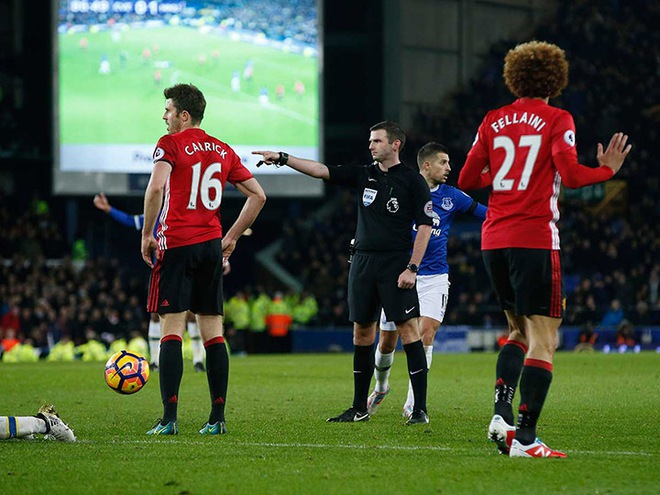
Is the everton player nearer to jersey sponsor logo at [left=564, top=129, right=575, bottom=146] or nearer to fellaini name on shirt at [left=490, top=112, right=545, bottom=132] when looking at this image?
fellaini name on shirt at [left=490, top=112, right=545, bottom=132]

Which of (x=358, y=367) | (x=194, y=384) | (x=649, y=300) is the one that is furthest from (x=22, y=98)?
(x=358, y=367)

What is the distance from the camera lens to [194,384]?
1295 centimetres

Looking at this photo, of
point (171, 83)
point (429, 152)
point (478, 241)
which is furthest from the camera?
point (478, 241)

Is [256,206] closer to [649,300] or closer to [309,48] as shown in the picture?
[649,300]

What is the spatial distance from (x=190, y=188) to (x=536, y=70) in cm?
238

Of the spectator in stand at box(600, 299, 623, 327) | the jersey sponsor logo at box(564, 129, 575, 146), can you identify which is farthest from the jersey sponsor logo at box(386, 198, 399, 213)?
the spectator in stand at box(600, 299, 623, 327)

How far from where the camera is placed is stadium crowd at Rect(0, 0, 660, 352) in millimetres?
25984

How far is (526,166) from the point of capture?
6.30m

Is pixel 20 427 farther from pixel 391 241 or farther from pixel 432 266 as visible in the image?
pixel 432 266

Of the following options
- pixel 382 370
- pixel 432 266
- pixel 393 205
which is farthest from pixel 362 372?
pixel 432 266

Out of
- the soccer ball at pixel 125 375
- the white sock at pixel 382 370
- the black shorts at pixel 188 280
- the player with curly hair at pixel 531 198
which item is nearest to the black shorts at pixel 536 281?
the player with curly hair at pixel 531 198

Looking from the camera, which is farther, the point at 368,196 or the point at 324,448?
the point at 368,196

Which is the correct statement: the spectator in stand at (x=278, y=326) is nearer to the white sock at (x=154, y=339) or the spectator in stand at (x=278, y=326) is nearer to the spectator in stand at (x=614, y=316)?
the spectator in stand at (x=614, y=316)

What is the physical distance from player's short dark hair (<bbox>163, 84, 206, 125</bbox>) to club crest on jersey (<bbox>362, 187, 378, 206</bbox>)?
1366 mm
